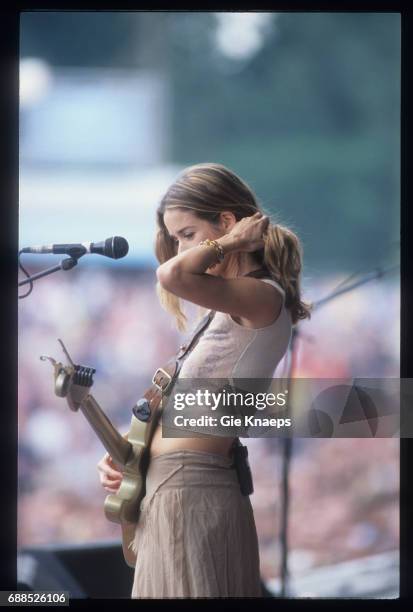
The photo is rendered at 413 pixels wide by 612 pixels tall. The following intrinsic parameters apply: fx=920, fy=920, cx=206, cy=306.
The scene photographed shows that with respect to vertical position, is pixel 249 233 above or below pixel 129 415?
above

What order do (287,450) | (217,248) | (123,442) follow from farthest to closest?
1. (287,450)
2. (123,442)
3. (217,248)

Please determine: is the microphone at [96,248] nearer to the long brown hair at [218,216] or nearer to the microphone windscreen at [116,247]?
the microphone windscreen at [116,247]

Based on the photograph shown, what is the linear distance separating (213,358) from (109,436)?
1.10 ft

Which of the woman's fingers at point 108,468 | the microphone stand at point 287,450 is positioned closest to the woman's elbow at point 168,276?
the microphone stand at point 287,450

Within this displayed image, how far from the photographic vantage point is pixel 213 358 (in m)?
2.26

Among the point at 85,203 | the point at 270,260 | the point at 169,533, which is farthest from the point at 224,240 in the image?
the point at 169,533

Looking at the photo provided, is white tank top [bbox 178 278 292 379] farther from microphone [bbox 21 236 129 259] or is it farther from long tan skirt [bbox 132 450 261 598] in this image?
microphone [bbox 21 236 129 259]

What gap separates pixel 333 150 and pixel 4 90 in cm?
90

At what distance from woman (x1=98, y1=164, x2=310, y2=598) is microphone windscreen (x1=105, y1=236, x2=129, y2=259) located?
10 cm

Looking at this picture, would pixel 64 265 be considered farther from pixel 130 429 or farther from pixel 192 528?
pixel 192 528

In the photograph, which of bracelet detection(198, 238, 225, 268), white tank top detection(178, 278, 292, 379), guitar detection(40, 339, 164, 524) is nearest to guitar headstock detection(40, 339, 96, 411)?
guitar detection(40, 339, 164, 524)

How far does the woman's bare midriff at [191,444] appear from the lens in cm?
227

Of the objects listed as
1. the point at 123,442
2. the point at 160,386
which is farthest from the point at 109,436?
the point at 160,386

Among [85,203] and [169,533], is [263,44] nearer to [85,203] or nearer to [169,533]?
[85,203]
